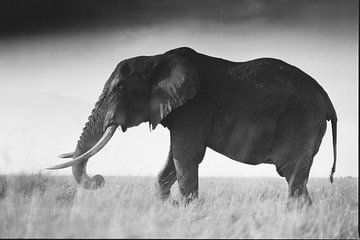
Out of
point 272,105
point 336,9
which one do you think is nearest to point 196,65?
point 272,105

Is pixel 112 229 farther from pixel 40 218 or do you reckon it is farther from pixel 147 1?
pixel 147 1

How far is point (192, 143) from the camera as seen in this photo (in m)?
5.59

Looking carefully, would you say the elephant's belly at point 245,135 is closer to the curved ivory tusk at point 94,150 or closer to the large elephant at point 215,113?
the large elephant at point 215,113

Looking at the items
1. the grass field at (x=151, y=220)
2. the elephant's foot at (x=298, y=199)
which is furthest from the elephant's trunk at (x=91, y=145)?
the elephant's foot at (x=298, y=199)

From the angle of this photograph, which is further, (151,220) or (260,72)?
(260,72)

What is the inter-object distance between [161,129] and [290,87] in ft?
9.31

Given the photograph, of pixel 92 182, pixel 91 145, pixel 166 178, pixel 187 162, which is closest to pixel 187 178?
pixel 187 162

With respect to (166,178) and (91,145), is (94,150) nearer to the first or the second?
(91,145)

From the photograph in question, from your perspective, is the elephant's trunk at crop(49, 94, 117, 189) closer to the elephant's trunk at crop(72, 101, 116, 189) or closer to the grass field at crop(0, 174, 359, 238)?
the elephant's trunk at crop(72, 101, 116, 189)

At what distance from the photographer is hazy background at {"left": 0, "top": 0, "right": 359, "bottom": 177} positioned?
689 cm

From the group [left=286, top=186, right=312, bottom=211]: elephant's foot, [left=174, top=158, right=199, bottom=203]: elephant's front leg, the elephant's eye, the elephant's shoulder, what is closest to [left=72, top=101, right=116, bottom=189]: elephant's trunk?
the elephant's eye

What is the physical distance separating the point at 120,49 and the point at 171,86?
2.07m

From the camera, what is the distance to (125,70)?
233 inches

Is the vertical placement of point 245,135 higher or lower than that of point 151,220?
higher
